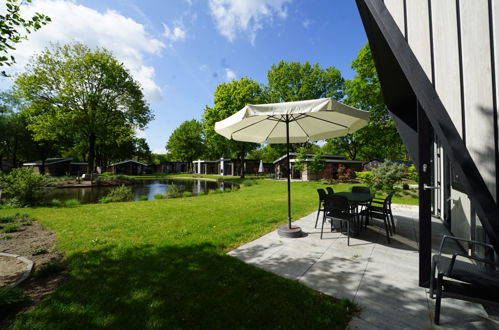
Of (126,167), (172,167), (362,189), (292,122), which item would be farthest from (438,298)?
(172,167)

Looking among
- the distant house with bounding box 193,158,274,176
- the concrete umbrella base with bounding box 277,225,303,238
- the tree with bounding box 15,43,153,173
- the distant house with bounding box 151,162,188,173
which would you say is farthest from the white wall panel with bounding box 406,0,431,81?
the distant house with bounding box 151,162,188,173

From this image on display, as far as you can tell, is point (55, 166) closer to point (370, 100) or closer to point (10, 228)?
point (10, 228)

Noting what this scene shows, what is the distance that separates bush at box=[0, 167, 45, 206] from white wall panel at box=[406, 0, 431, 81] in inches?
538

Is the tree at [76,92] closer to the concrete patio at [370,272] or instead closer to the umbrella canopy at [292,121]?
the umbrella canopy at [292,121]

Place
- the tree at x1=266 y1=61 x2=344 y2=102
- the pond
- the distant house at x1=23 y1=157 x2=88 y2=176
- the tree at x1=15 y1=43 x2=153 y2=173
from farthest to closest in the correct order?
the distant house at x1=23 y1=157 x2=88 y2=176 < the tree at x1=266 y1=61 x2=344 y2=102 < the tree at x1=15 y1=43 x2=153 y2=173 < the pond

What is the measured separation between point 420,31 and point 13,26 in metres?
5.67

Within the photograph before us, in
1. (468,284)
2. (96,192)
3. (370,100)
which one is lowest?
(96,192)

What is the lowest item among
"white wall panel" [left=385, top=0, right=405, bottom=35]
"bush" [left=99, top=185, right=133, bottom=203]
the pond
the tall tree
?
the pond

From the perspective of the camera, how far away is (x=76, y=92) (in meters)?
23.3

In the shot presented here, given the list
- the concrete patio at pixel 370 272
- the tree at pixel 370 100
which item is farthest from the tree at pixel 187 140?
the concrete patio at pixel 370 272

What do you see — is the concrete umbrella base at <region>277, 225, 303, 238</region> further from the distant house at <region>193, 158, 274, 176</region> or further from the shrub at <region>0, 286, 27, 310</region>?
the distant house at <region>193, 158, 274, 176</region>

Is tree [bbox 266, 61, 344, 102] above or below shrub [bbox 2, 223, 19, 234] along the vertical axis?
above

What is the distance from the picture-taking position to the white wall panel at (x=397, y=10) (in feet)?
8.54

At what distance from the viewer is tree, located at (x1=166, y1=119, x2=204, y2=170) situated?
50219mm
